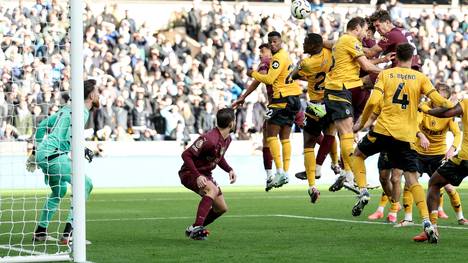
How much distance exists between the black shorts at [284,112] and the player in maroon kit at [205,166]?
5344mm

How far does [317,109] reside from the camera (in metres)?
16.5

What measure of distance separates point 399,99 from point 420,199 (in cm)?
122

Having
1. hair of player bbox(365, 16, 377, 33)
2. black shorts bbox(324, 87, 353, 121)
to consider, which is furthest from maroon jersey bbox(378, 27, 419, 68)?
black shorts bbox(324, 87, 353, 121)

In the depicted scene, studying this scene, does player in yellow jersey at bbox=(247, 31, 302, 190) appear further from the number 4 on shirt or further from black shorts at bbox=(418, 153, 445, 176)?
the number 4 on shirt

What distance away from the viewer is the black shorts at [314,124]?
665 inches

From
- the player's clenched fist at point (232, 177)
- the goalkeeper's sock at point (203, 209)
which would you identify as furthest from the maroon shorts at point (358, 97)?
the goalkeeper's sock at point (203, 209)

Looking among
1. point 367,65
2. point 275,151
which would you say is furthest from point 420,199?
point 275,151

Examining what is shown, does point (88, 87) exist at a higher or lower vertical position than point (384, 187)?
higher

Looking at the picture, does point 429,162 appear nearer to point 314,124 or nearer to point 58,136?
point 314,124

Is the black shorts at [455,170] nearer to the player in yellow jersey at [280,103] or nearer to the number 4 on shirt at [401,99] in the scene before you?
the number 4 on shirt at [401,99]

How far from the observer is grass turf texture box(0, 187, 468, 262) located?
444 inches

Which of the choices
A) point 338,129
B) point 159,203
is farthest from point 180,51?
point 338,129

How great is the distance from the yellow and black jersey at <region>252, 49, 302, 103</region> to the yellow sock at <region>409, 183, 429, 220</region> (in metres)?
5.19

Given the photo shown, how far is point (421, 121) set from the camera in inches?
649
